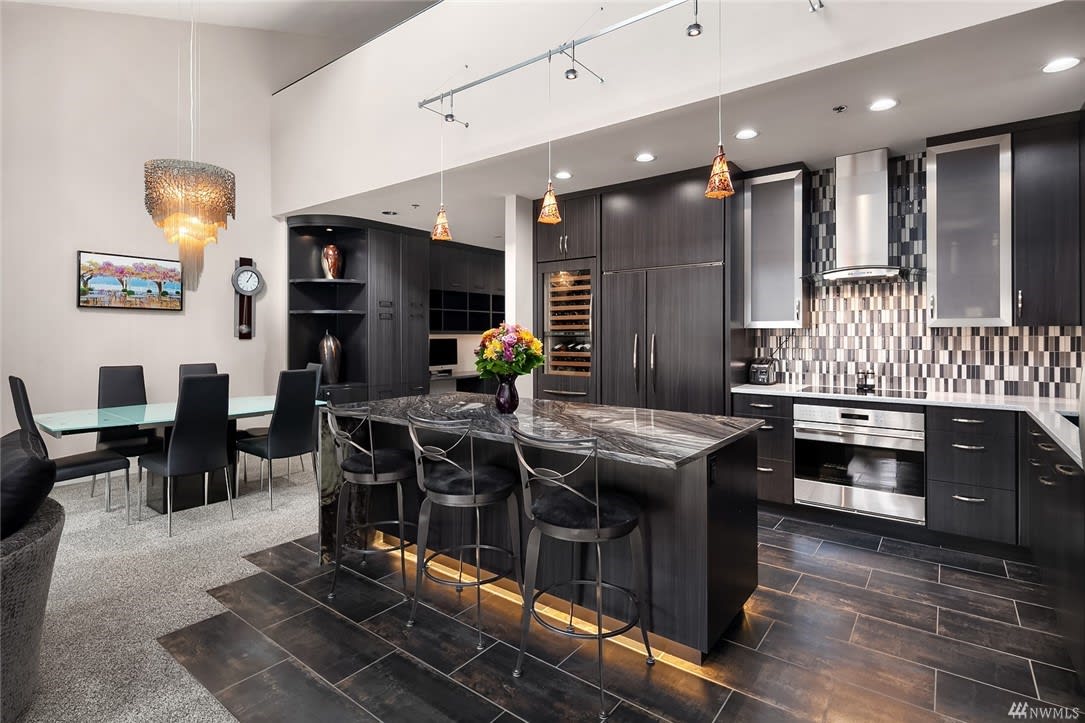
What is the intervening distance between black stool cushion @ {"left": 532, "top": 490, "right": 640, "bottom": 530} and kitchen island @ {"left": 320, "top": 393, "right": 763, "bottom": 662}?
18 centimetres

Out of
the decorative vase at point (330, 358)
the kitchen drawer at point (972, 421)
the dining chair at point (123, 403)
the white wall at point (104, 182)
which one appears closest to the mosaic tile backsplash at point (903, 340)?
the kitchen drawer at point (972, 421)

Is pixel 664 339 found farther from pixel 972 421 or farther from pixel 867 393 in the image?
pixel 972 421

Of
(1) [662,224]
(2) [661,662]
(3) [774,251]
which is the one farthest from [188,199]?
(3) [774,251]

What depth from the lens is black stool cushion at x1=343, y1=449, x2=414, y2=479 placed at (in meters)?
2.63

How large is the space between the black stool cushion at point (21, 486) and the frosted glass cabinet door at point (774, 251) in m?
4.15

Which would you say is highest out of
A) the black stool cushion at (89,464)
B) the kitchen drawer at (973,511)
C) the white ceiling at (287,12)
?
the white ceiling at (287,12)

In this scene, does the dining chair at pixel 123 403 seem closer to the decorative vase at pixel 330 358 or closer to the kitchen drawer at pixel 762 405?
the decorative vase at pixel 330 358

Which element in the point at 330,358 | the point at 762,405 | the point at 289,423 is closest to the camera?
the point at 762,405

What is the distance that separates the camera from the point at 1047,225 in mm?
3180

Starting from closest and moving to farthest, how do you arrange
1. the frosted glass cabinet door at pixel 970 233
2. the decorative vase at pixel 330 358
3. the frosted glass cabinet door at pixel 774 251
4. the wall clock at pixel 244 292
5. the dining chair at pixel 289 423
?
the frosted glass cabinet door at pixel 970 233 < the frosted glass cabinet door at pixel 774 251 < the dining chair at pixel 289 423 < the wall clock at pixel 244 292 < the decorative vase at pixel 330 358

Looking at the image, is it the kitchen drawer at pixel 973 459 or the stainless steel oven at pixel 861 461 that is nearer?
the kitchen drawer at pixel 973 459

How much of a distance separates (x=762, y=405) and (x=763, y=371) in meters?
0.49

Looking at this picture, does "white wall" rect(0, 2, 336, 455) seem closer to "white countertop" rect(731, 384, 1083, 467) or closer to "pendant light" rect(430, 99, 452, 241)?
"pendant light" rect(430, 99, 452, 241)

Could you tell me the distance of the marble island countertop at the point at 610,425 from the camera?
1.86m
